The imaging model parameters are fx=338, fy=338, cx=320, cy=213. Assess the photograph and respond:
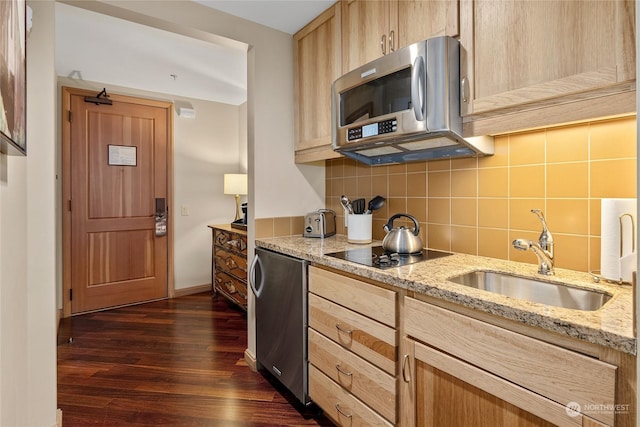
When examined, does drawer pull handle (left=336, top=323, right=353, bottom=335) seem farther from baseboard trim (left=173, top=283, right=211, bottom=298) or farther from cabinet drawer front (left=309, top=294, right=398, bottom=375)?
baseboard trim (left=173, top=283, right=211, bottom=298)

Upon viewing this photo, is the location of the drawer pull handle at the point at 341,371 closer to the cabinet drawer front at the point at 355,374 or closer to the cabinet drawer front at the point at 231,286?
the cabinet drawer front at the point at 355,374

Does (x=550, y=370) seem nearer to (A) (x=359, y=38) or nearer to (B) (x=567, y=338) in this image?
(B) (x=567, y=338)

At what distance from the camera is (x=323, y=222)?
221cm

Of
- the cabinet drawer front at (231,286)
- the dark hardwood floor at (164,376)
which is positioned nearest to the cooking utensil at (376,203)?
the dark hardwood floor at (164,376)

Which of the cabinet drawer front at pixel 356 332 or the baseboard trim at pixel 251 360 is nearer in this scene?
the cabinet drawer front at pixel 356 332

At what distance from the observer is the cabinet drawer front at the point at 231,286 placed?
3104 millimetres

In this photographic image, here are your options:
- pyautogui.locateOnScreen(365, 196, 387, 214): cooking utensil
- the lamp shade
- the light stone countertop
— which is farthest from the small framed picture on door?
the lamp shade

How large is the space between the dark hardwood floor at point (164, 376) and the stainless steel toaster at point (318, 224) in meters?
0.96

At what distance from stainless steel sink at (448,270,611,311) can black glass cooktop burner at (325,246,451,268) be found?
9.7 inches

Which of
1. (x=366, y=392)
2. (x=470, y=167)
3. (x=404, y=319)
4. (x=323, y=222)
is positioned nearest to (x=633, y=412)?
(x=404, y=319)

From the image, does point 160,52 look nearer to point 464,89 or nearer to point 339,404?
point 464,89

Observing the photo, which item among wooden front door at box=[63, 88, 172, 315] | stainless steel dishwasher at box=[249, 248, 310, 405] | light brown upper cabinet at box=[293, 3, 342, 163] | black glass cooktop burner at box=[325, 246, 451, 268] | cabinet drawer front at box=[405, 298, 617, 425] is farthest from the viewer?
wooden front door at box=[63, 88, 172, 315]

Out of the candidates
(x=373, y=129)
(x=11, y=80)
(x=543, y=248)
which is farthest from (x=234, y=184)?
(x=543, y=248)

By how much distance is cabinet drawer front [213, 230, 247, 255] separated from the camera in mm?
3000
